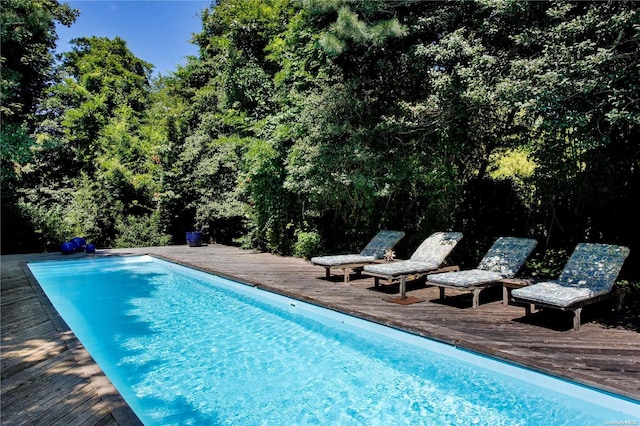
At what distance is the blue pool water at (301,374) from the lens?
3420 millimetres

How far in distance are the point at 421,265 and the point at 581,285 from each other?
2195mm

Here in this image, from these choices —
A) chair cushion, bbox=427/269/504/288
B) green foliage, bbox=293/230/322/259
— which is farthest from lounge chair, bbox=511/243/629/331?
green foliage, bbox=293/230/322/259

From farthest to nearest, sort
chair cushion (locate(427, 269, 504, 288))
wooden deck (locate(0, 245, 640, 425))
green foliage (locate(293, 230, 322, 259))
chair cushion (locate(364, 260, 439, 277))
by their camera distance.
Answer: green foliage (locate(293, 230, 322, 259)) < chair cushion (locate(364, 260, 439, 277)) < chair cushion (locate(427, 269, 504, 288)) < wooden deck (locate(0, 245, 640, 425))

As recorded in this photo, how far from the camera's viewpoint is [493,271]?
18.8 ft

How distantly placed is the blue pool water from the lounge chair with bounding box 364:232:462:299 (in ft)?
3.40

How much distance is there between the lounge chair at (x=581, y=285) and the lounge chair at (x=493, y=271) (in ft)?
2.09

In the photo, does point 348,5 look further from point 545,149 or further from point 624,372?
point 624,372

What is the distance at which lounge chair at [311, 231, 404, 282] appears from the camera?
289 inches

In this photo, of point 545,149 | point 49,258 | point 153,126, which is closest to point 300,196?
point 545,149

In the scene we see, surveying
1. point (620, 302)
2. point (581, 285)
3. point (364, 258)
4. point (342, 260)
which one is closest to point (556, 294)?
point (581, 285)

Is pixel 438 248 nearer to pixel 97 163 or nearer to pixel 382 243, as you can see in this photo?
Answer: pixel 382 243

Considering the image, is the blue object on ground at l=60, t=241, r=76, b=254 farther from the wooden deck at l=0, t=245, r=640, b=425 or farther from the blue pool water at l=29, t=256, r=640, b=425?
the blue pool water at l=29, t=256, r=640, b=425

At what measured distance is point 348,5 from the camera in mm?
6902

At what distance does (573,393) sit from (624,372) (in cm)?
48
